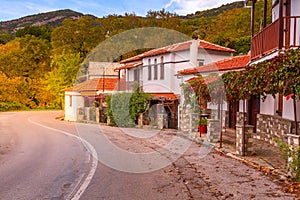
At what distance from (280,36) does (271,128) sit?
4.49m

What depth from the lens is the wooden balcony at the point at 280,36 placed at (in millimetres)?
11156

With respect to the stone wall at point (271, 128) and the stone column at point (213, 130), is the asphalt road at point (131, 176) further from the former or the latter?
the stone wall at point (271, 128)

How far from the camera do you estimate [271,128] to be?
14.0 meters

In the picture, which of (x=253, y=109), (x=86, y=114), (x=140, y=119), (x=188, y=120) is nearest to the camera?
(x=253, y=109)

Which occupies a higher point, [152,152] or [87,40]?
[87,40]

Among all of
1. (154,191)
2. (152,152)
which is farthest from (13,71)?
(154,191)

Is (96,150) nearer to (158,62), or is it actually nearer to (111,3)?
(158,62)

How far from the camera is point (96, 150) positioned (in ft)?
46.0

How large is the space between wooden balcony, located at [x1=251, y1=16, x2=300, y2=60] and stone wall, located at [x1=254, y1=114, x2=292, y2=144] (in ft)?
9.01

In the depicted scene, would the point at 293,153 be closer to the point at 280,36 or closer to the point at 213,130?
the point at 280,36

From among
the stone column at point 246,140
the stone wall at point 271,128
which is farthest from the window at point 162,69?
the stone column at point 246,140

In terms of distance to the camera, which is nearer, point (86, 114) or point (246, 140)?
point (246, 140)

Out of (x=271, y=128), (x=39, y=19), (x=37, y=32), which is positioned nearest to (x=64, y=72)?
(x=37, y=32)

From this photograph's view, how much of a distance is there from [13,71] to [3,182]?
5693cm
